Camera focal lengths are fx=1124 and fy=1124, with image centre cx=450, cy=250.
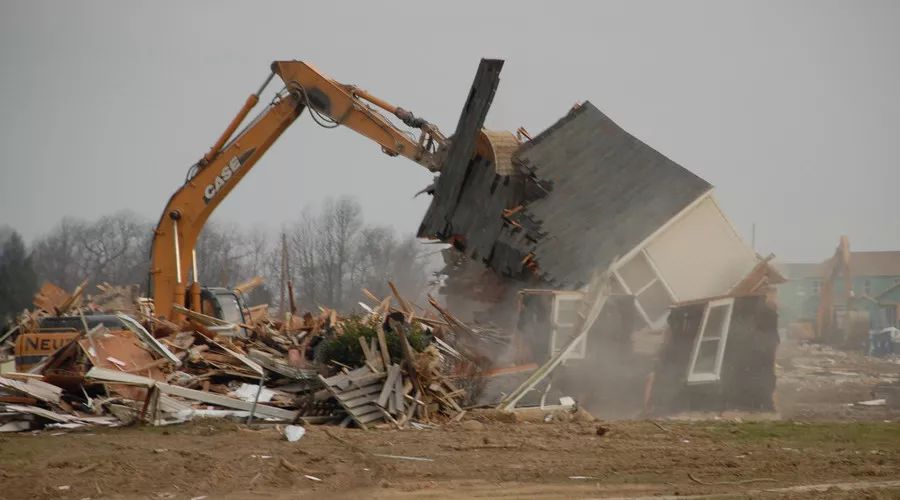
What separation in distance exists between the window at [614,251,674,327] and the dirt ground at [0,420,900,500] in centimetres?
413

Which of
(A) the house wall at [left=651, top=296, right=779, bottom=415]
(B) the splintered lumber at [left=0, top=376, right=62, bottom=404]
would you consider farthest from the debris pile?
(A) the house wall at [left=651, top=296, right=779, bottom=415]

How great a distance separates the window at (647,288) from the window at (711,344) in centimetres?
112

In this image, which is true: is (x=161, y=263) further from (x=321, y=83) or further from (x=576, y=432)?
(x=576, y=432)

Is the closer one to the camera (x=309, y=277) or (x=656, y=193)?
(x=656, y=193)

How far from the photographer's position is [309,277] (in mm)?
53844

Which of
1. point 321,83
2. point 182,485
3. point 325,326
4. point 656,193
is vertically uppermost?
point 321,83

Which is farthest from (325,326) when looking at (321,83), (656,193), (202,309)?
(656,193)

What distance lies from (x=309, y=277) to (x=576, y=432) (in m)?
40.9

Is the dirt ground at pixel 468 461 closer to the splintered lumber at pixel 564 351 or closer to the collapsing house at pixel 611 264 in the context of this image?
the splintered lumber at pixel 564 351

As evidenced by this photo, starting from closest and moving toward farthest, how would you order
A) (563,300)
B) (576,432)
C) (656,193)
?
(576,432) → (563,300) → (656,193)

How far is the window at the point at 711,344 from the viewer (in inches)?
683

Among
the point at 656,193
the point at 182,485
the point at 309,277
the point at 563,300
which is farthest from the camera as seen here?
the point at 309,277

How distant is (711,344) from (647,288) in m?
1.51

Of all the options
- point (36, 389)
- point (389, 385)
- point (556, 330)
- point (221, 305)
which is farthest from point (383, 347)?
point (221, 305)
